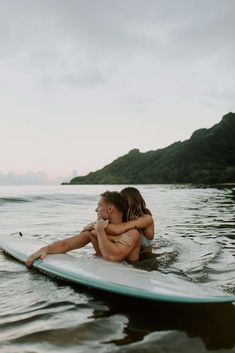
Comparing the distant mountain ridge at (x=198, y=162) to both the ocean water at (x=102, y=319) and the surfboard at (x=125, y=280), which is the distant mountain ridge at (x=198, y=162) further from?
the ocean water at (x=102, y=319)

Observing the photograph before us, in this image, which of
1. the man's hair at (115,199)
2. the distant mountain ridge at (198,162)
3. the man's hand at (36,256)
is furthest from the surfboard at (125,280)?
the distant mountain ridge at (198,162)

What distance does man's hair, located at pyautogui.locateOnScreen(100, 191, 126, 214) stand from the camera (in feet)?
19.4

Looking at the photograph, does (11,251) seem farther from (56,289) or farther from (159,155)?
(159,155)

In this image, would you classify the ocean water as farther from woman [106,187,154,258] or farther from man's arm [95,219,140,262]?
woman [106,187,154,258]

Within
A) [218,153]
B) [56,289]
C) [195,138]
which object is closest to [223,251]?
[56,289]

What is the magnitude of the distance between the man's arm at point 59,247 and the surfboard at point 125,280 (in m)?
0.10

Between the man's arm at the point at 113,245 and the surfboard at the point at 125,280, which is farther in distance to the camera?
the man's arm at the point at 113,245

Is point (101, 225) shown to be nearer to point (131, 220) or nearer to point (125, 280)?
point (131, 220)

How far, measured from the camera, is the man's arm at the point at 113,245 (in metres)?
5.63

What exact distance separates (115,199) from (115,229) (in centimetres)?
46

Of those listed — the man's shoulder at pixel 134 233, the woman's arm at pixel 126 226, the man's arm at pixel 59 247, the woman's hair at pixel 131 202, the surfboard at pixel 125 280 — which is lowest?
the surfboard at pixel 125 280

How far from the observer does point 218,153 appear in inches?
5989

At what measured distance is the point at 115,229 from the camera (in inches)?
229

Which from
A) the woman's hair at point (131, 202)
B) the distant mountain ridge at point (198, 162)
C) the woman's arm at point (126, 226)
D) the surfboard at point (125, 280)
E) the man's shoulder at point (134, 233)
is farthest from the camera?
the distant mountain ridge at point (198, 162)
